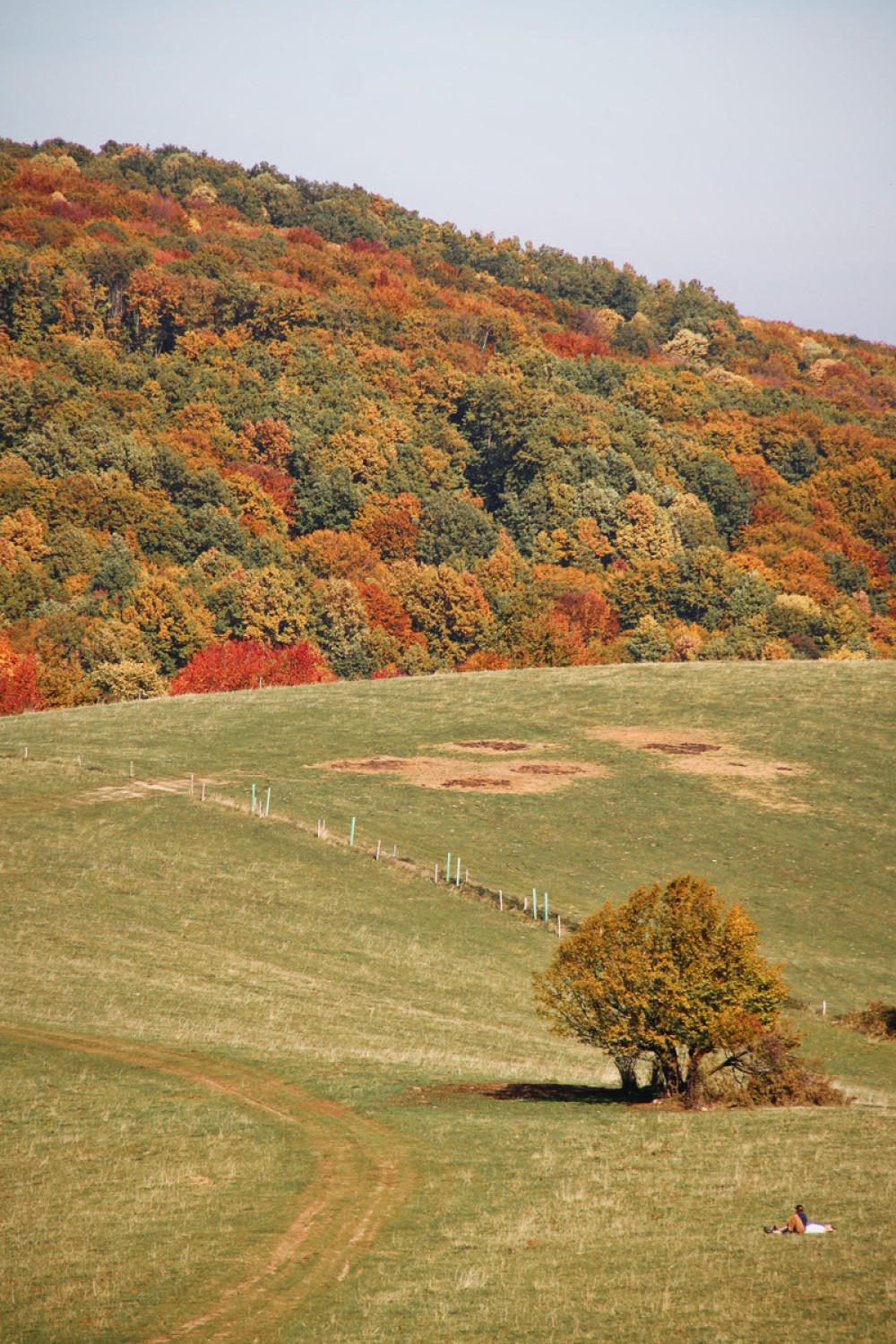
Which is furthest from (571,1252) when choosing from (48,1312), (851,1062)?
(851,1062)

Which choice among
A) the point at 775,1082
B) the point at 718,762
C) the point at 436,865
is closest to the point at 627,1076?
the point at 775,1082

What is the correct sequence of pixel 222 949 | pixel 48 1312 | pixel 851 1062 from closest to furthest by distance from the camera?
pixel 48 1312 → pixel 851 1062 → pixel 222 949

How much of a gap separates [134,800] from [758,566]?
14022cm

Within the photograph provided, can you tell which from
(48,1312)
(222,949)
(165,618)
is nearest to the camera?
(48,1312)

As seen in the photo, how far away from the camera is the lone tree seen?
1120 inches

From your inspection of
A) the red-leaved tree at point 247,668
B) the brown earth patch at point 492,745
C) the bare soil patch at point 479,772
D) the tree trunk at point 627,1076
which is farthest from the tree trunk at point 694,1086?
the red-leaved tree at point 247,668

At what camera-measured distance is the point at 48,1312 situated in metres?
18.0

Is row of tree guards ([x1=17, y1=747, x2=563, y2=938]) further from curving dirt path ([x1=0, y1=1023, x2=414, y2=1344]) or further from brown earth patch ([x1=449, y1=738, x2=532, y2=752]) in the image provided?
curving dirt path ([x1=0, y1=1023, x2=414, y2=1344])

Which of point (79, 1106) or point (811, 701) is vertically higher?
point (811, 701)

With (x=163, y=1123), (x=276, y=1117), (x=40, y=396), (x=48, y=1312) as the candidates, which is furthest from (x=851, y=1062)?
(x=40, y=396)

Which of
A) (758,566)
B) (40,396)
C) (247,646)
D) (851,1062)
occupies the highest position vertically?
(40,396)

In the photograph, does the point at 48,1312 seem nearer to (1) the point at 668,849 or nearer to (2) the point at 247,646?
(1) the point at 668,849

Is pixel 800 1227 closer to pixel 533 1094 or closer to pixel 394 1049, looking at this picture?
pixel 533 1094

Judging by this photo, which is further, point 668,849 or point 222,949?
point 668,849
